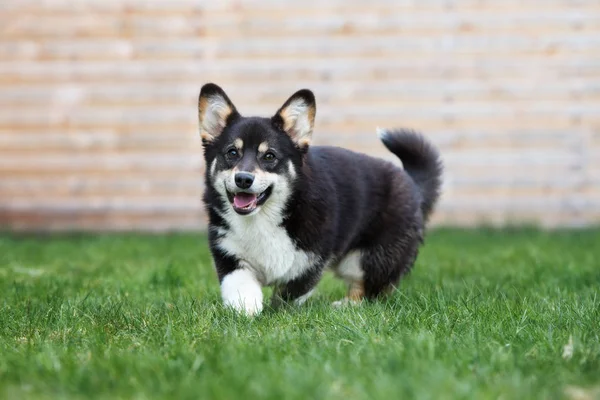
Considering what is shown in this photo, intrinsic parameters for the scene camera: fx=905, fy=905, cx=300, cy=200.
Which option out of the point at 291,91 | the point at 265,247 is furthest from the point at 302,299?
the point at 291,91

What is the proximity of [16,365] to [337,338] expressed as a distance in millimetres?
1066

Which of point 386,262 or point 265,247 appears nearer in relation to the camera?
point 265,247

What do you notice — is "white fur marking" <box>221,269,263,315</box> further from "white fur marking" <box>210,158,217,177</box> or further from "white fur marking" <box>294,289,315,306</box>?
"white fur marking" <box>210,158,217,177</box>

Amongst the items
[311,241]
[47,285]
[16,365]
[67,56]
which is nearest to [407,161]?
[311,241]

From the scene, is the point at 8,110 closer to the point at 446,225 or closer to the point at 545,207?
the point at 446,225

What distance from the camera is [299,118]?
4.33 metres

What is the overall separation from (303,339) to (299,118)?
150cm

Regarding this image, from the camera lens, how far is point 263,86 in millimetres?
8852

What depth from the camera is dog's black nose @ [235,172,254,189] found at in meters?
3.98

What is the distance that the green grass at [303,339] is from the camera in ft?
8.05

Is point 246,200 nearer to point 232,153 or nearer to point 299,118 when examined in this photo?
point 232,153

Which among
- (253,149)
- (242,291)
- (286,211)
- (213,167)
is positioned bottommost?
(242,291)

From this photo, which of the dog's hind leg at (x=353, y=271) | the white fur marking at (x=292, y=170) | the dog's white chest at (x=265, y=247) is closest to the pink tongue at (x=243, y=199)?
the dog's white chest at (x=265, y=247)

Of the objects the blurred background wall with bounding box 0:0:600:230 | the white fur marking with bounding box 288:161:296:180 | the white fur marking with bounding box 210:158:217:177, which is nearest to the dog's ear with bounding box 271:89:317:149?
the white fur marking with bounding box 288:161:296:180
